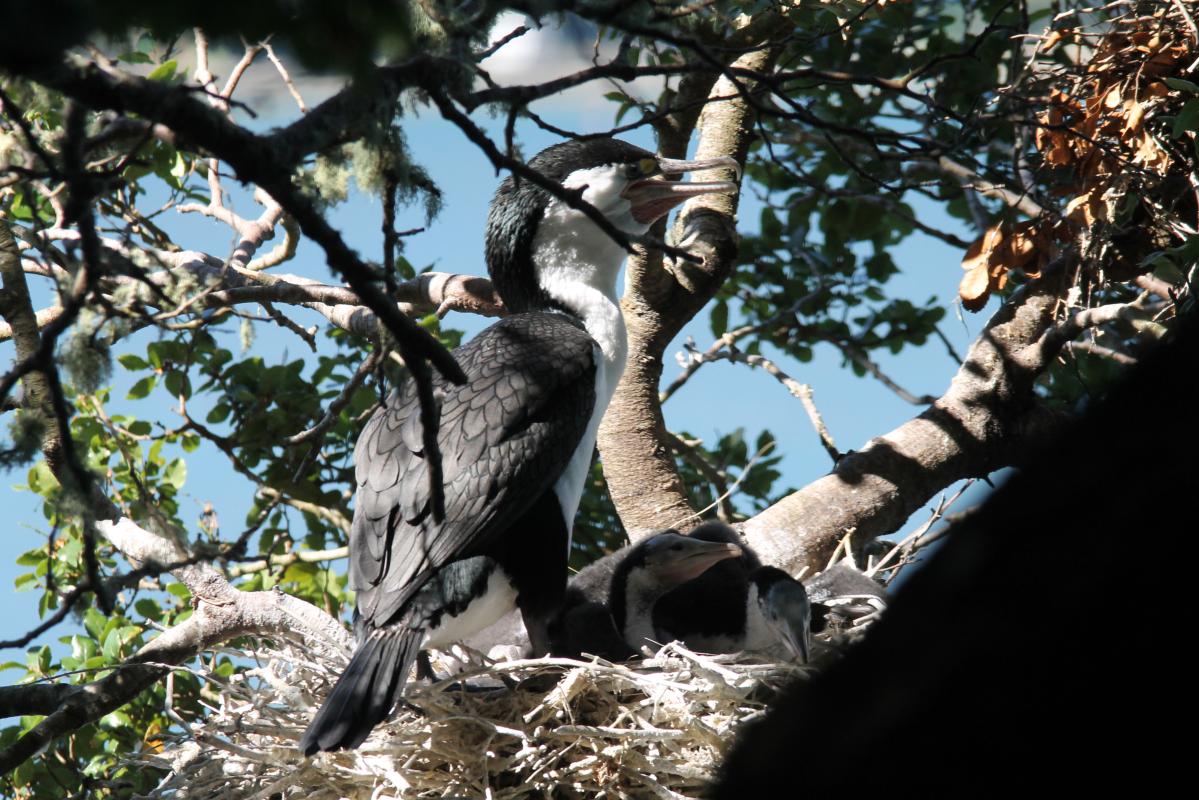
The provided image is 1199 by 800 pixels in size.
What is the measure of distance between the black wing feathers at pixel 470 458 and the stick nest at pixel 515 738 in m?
0.32

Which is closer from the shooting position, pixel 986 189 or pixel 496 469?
pixel 496 469

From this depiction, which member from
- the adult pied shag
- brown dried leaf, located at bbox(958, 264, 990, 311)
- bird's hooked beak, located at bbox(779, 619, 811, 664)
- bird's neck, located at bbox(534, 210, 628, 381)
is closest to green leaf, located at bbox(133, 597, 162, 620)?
the adult pied shag

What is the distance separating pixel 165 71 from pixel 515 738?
2.10 metres

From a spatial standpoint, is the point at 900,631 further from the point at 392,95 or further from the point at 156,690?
the point at 156,690

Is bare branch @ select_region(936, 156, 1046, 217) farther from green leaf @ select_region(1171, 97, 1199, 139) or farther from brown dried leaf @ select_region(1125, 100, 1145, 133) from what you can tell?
green leaf @ select_region(1171, 97, 1199, 139)

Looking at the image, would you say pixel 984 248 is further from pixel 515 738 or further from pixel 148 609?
pixel 148 609

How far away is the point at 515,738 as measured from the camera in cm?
313

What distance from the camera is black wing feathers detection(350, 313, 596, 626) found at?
3.27 metres

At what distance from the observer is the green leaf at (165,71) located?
3.44 metres

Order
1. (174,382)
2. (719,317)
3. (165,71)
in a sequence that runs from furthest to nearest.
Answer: (719,317), (174,382), (165,71)

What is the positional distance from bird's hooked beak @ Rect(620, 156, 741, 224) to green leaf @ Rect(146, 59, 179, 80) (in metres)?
1.54

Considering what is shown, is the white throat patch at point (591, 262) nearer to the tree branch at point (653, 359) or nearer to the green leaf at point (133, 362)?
the tree branch at point (653, 359)

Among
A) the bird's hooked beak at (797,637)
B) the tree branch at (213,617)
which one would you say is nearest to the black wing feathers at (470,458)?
the tree branch at (213,617)

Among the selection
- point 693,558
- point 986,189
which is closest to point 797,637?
point 693,558
